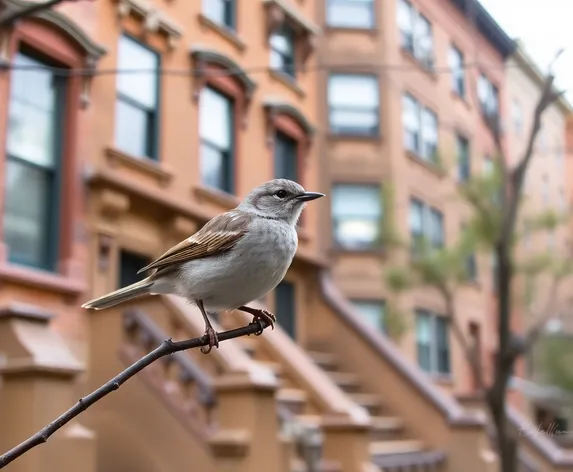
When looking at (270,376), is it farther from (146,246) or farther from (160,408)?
(146,246)

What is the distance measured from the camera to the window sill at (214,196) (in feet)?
24.6

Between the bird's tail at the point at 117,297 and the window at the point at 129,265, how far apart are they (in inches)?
213

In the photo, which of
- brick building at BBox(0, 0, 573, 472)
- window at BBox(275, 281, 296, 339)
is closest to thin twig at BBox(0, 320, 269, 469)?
brick building at BBox(0, 0, 573, 472)

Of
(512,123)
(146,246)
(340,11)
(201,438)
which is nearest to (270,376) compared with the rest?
(201,438)

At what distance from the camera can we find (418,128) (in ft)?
37.9

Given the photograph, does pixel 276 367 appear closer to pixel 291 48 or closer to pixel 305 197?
pixel 291 48

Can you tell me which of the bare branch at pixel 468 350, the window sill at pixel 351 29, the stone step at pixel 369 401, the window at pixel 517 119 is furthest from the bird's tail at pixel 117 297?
the window sill at pixel 351 29

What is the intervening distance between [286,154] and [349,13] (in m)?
4.43

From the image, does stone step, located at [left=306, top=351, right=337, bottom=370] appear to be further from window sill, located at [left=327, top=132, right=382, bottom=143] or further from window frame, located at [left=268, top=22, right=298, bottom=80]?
window frame, located at [left=268, top=22, right=298, bottom=80]

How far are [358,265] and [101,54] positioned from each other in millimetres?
5894

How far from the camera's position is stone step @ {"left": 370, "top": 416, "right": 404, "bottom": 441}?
920 cm

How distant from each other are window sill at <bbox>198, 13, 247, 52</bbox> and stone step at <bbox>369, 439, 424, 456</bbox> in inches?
171

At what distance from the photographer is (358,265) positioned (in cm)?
1177

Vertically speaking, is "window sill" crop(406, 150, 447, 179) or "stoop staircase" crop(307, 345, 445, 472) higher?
"window sill" crop(406, 150, 447, 179)
